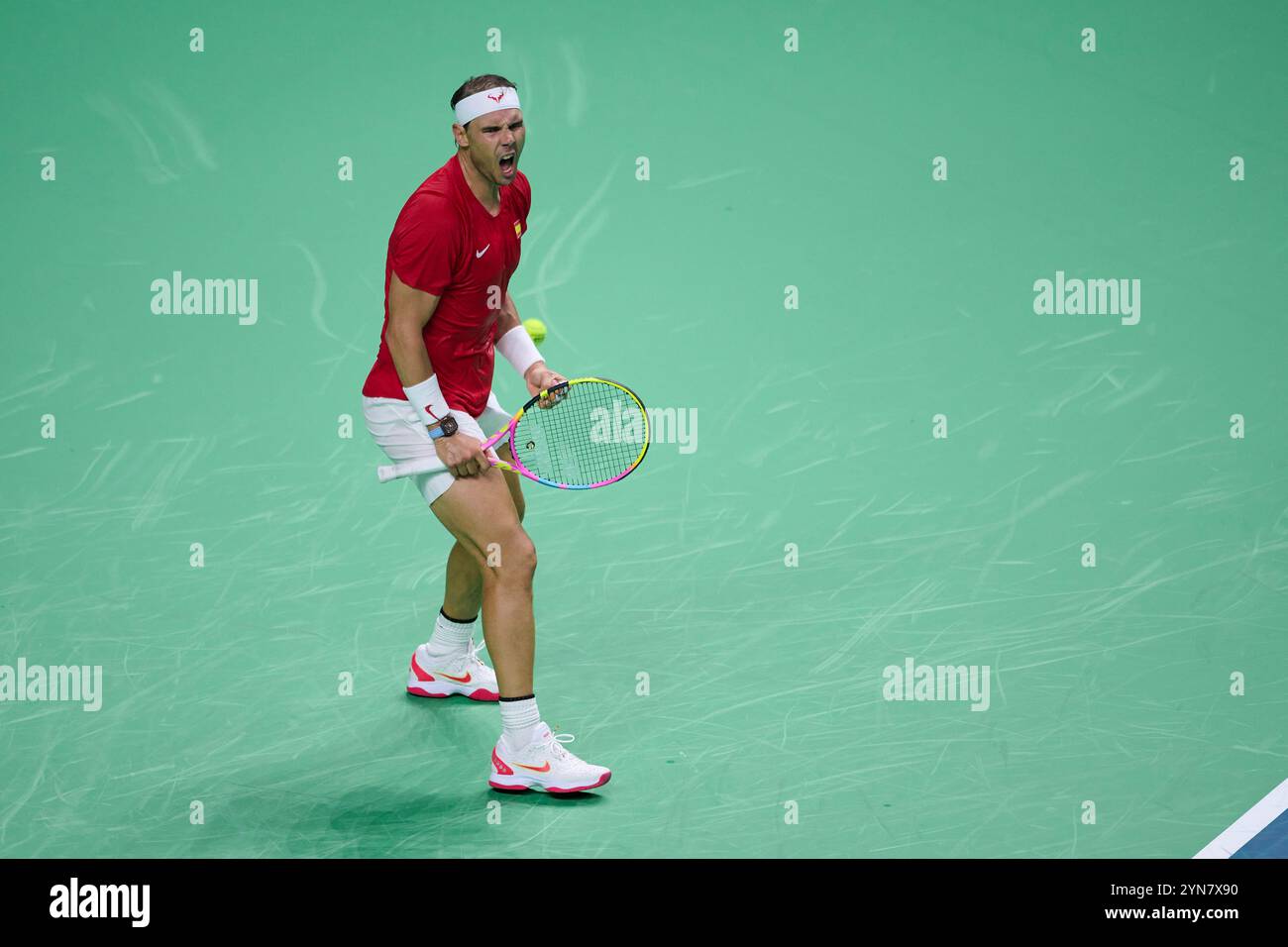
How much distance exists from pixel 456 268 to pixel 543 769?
1587mm

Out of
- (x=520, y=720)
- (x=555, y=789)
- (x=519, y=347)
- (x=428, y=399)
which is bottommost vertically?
(x=555, y=789)

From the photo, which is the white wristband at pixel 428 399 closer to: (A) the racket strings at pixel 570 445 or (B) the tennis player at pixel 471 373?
(B) the tennis player at pixel 471 373

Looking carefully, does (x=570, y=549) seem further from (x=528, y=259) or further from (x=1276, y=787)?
(x=1276, y=787)

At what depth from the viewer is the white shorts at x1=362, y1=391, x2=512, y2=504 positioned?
17.0ft

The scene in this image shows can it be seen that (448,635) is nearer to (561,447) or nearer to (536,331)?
(561,447)

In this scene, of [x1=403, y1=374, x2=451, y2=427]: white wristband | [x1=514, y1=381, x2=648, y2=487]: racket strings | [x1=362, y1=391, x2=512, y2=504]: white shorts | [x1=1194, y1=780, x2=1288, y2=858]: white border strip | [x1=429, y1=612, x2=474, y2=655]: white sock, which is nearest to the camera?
[x1=1194, y1=780, x2=1288, y2=858]: white border strip

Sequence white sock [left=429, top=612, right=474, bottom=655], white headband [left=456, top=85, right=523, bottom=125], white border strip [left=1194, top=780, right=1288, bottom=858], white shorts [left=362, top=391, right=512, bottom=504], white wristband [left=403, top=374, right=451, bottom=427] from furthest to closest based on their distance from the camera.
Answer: white sock [left=429, top=612, right=474, bottom=655], white shorts [left=362, top=391, right=512, bottom=504], white wristband [left=403, top=374, right=451, bottom=427], white headband [left=456, top=85, right=523, bottom=125], white border strip [left=1194, top=780, right=1288, bottom=858]

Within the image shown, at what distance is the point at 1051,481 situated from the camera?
725 centimetres

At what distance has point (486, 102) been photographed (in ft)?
16.2

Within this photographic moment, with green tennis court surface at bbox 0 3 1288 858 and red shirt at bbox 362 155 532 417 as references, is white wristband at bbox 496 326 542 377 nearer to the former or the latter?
red shirt at bbox 362 155 532 417

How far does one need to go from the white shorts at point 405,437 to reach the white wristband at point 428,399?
0.39 ft

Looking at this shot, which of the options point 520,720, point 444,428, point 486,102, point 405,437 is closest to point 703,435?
point 405,437

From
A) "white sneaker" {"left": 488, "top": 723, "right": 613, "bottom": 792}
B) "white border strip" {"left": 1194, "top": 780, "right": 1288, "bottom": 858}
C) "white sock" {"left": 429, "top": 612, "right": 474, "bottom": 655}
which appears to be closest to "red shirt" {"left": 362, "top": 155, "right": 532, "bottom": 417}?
"white sock" {"left": 429, "top": 612, "right": 474, "bottom": 655}

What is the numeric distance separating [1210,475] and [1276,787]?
2.53 meters
